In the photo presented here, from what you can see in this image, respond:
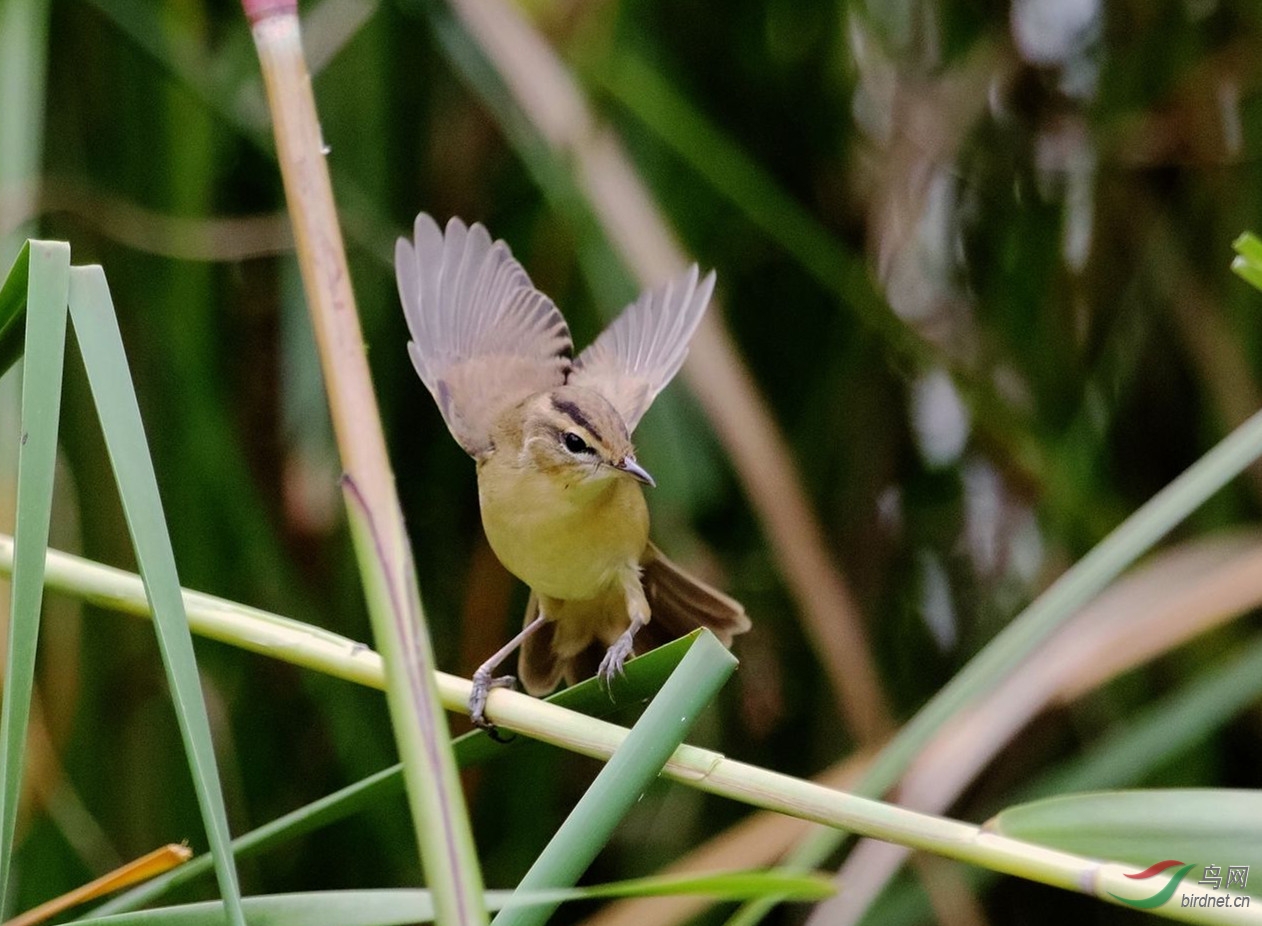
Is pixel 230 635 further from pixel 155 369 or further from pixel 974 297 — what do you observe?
pixel 974 297

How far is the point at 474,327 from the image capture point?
1863 mm

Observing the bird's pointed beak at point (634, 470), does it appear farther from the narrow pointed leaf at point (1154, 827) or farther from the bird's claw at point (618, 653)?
the narrow pointed leaf at point (1154, 827)

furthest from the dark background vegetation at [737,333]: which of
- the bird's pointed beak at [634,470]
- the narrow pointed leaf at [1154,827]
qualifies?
the narrow pointed leaf at [1154,827]

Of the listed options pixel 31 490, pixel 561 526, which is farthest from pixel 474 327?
pixel 31 490

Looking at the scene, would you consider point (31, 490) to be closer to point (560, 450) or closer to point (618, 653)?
point (618, 653)

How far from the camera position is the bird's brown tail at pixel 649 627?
162cm

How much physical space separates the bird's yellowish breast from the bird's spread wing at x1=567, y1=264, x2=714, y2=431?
11cm

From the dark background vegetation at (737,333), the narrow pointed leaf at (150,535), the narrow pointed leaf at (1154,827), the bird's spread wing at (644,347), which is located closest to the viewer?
the narrow pointed leaf at (150,535)

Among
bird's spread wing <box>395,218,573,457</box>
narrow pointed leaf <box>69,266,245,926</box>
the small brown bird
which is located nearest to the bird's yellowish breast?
the small brown bird

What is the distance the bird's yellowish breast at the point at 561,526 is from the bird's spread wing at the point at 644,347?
11 cm

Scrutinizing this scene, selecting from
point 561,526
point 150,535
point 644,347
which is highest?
point 644,347

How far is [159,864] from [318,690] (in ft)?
2.54

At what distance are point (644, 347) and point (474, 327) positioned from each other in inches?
10.9

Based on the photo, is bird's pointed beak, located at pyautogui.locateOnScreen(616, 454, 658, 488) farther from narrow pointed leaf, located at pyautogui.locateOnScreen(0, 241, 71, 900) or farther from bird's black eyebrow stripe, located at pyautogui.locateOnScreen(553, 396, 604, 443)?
narrow pointed leaf, located at pyautogui.locateOnScreen(0, 241, 71, 900)
